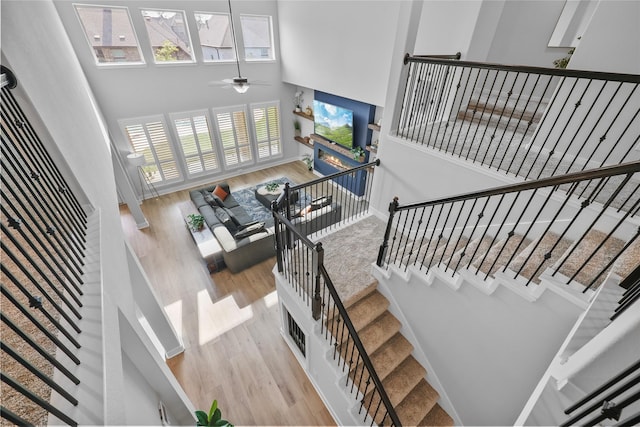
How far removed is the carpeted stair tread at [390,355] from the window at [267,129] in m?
7.40

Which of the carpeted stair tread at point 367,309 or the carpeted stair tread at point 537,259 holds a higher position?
the carpeted stair tread at point 537,259

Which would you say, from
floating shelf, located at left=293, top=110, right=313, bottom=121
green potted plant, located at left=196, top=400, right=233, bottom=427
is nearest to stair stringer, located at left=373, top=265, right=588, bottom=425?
green potted plant, located at left=196, top=400, right=233, bottom=427

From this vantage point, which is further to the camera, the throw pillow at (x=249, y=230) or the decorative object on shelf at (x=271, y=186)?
the decorative object on shelf at (x=271, y=186)

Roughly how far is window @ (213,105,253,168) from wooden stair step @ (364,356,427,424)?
24.6 feet

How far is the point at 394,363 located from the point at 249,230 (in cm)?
350

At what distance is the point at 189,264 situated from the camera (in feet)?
18.1

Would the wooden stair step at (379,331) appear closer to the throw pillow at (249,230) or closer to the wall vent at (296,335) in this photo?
the wall vent at (296,335)

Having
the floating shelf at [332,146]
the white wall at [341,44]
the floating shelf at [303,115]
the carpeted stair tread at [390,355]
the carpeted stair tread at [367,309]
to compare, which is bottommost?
the carpeted stair tread at [390,355]

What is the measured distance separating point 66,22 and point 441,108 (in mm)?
7452

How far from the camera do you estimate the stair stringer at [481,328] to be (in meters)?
2.10

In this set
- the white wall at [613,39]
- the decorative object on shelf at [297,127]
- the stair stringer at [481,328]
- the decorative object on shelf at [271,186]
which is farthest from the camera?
the decorative object on shelf at [297,127]

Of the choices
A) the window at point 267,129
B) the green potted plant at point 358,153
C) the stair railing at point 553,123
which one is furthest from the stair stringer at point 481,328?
the window at point 267,129

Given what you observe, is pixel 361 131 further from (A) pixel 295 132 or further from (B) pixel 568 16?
(B) pixel 568 16

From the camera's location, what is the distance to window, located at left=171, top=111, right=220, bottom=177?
7383 mm
